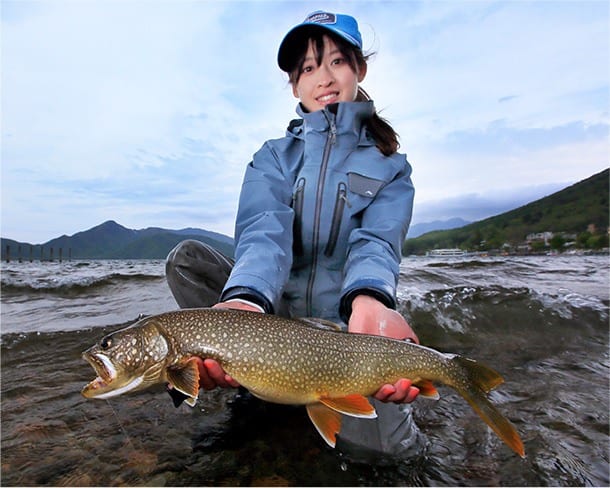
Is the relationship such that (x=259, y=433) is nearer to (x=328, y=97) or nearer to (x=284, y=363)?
(x=284, y=363)

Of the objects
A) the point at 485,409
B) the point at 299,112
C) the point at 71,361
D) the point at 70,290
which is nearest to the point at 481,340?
the point at 485,409

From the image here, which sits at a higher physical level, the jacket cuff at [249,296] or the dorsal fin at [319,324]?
the jacket cuff at [249,296]

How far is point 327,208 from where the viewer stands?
136 inches

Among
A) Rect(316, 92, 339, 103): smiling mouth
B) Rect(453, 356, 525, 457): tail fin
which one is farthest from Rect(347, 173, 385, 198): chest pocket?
Rect(453, 356, 525, 457): tail fin

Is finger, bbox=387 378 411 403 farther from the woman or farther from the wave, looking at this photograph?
the wave

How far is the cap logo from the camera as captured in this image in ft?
11.0

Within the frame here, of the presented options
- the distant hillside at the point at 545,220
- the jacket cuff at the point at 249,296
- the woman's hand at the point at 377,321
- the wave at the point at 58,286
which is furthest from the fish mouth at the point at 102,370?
the distant hillside at the point at 545,220

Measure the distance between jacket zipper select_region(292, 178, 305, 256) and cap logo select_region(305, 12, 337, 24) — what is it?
4.19ft

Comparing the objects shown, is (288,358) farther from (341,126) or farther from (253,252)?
(341,126)

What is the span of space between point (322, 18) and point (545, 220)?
8831 centimetres

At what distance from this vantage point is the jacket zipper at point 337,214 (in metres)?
3.46

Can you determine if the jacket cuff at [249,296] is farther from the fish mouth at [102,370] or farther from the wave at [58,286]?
the wave at [58,286]

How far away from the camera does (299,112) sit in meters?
3.76

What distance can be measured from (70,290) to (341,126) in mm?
10487
